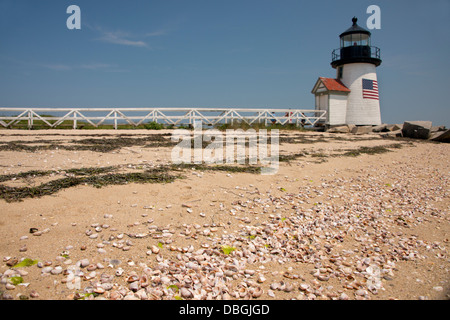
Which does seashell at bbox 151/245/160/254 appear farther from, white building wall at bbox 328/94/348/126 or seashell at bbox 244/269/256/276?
white building wall at bbox 328/94/348/126

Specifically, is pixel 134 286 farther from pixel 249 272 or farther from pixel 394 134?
pixel 394 134

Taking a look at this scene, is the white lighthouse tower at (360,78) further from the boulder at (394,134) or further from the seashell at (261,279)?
the seashell at (261,279)

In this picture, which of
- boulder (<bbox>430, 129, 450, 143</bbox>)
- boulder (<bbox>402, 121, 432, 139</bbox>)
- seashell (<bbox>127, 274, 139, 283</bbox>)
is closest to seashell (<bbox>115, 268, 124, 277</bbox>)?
seashell (<bbox>127, 274, 139, 283</bbox>)

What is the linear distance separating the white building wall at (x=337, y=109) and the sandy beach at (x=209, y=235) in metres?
22.7

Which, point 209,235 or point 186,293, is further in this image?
point 209,235

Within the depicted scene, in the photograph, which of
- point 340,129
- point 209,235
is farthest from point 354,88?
point 209,235

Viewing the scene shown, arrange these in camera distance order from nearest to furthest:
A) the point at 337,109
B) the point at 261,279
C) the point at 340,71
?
the point at 261,279
the point at 337,109
the point at 340,71

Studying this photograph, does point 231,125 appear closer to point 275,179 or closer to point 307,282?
point 275,179

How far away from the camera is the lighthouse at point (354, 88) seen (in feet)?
97.2

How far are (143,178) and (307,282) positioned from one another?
4337 millimetres

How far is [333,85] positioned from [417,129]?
8953 millimetres

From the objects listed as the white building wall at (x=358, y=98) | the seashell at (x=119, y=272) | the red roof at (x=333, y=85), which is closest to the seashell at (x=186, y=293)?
the seashell at (x=119, y=272)

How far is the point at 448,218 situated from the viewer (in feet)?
20.3

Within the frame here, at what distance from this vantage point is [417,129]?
81.1 ft
